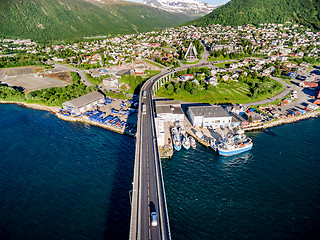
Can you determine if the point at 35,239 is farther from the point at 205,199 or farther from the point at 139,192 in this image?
the point at 205,199

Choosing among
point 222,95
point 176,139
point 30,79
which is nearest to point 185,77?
point 222,95

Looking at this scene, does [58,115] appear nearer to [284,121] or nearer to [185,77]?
[185,77]

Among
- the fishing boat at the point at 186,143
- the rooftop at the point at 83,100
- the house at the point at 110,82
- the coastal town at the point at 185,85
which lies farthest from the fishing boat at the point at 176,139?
the house at the point at 110,82

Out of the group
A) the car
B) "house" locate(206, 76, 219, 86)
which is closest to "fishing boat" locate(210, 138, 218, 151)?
the car

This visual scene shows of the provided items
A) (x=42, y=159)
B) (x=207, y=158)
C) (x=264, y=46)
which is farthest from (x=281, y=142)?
(x=264, y=46)

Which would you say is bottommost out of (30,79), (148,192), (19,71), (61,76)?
(148,192)

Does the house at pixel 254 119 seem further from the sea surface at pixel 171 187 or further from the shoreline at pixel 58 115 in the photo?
the shoreline at pixel 58 115

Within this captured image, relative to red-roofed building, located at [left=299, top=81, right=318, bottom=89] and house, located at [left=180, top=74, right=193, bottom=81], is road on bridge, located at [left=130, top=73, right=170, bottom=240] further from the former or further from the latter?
red-roofed building, located at [left=299, top=81, right=318, bottom=89]
